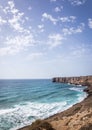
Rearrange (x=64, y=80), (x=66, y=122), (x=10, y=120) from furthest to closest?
(x=64, y=80)
(x=10, y=120)
(x=66, y=122)

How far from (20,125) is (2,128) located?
2176 mm

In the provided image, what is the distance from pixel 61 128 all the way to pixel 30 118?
462 inches

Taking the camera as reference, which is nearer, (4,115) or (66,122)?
(66,122)

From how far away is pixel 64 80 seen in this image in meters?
176

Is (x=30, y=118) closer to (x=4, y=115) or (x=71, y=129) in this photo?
(x=4, y=115)

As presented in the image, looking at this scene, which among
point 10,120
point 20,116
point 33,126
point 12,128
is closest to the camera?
point 33,126

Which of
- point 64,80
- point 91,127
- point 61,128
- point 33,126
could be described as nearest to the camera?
point 91,127

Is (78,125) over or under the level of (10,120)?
over

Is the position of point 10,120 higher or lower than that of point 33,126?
lower

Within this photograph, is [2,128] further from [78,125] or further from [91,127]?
[91,127]

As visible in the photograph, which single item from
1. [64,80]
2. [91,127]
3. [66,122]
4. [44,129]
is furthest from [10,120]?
[64,80]

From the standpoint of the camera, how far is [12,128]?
917 inches

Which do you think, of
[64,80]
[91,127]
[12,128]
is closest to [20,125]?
[12,128]

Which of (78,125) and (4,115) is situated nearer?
(78,125)
